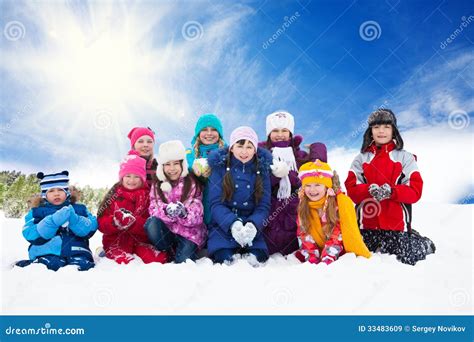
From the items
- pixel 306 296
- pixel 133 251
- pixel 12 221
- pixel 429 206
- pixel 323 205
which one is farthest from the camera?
pixel 429 206

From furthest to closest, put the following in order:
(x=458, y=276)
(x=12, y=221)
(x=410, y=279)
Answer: (x=12, y=221) < (x=458, y=276) < (x=410, y=279)

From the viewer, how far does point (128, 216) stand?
408 cm

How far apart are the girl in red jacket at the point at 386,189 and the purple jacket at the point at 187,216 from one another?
4.86ft

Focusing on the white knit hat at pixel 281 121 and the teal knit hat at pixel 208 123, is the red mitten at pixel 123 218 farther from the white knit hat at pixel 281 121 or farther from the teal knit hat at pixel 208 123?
the white knit hat at pixel 281 121

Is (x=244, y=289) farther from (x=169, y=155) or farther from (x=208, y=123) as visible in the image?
(x=208, y=123)

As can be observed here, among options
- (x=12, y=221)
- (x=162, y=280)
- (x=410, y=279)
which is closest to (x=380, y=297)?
(x=410, y=279)

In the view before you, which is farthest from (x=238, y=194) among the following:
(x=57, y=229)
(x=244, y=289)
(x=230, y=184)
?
(x=57, y=229)

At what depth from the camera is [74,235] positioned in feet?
13.3

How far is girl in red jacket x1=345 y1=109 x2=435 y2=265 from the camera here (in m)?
4.21

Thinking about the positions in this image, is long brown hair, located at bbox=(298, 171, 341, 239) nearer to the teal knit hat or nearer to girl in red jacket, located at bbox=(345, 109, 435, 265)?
girl in red jacket, located at bbox=(345, 109, 435, 265)

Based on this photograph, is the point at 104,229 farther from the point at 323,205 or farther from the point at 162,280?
the point at 323,205

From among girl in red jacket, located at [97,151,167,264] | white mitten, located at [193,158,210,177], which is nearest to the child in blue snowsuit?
girl in red jacket, located at [97,151,167,264]

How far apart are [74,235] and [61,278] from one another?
610mm

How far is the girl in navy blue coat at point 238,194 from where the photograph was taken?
400 cm
